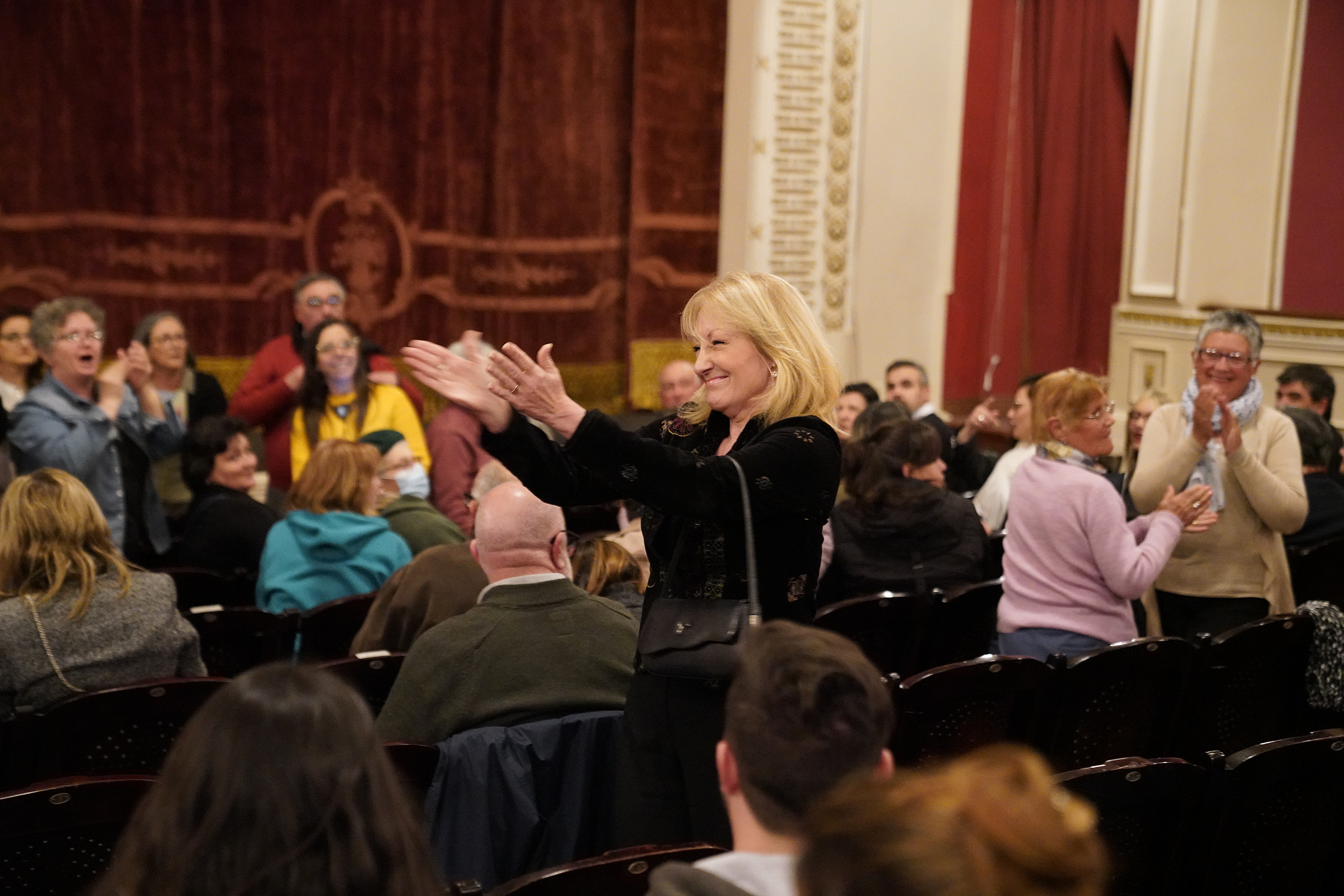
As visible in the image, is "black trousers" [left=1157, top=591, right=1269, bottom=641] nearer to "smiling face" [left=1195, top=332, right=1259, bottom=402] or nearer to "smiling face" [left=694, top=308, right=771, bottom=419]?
"smiling face" [left=1195, top=332, right=1259, bottom=402]

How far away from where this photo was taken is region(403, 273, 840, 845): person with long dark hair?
2.24 meters

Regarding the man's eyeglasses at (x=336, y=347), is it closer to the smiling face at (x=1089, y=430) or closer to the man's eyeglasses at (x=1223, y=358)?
the smiling face at (x=1089, y=430)

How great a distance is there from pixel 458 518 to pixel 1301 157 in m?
5.81

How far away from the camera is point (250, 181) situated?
7.83m

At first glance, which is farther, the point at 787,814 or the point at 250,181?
the point at 250,181

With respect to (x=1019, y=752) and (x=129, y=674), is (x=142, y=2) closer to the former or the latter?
(x=129, y=674)

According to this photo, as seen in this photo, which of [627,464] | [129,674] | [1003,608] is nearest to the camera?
[627,464]

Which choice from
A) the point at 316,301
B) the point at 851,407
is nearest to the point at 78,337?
the point at 316,301

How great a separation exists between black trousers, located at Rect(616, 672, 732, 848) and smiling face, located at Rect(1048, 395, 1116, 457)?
1586 millimetres

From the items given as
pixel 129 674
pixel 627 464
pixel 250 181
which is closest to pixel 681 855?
pixel 627 464

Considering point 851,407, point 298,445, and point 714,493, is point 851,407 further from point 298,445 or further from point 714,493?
point 714,493

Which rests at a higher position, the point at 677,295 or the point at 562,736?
the point at 677,295

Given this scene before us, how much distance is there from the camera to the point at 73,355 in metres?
4.86

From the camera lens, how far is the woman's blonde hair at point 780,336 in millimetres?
2359
